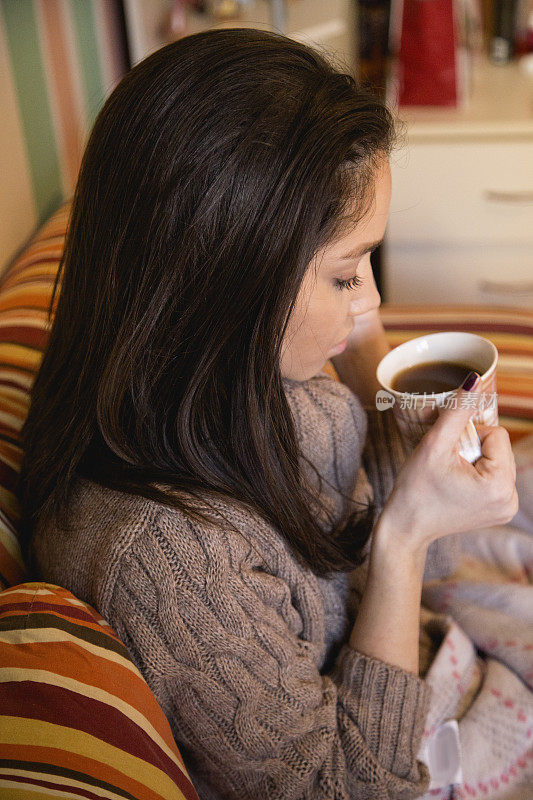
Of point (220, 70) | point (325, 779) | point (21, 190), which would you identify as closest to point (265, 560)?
point (325, 779)

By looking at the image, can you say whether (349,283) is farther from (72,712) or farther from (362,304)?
(72,712)

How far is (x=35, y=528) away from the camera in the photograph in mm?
697

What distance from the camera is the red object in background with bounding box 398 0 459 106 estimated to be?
1.85 metres

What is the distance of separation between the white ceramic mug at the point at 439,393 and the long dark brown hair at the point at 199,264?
111 mm

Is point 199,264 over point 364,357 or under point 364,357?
over

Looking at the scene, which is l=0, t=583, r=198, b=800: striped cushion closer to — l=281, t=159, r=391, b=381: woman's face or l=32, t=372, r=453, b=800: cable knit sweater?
l=32, t=372, r=453, b=800: cable knit sweater

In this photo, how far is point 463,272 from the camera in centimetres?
197

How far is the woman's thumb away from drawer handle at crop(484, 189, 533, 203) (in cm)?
131

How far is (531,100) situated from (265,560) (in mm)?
1605

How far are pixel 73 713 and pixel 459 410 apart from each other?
40 cm

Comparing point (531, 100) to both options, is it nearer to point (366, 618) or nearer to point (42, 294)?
Result: point (42, 294)

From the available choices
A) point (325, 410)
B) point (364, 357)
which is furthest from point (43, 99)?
point (325, 410)

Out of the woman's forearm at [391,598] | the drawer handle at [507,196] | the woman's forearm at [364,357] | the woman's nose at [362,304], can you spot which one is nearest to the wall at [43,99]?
the woman's forearm at [364,357]

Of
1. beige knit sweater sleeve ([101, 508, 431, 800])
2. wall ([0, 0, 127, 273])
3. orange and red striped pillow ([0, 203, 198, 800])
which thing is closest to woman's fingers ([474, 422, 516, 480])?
beige knit sweater sleeve ([101, 508, 431, 800])
